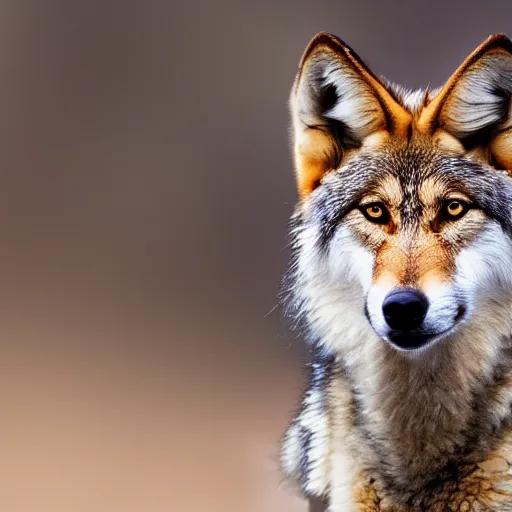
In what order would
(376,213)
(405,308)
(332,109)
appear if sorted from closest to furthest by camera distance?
(405,308) → (376,213) → (332,109)

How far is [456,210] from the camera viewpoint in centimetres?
110

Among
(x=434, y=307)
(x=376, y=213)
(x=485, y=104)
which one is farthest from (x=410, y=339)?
(x=485, y=104)

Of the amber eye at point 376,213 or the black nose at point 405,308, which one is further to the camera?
the amber eye at point 376,213

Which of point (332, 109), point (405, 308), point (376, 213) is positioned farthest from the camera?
point (332, 109)

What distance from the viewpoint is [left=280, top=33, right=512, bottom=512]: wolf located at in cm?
108

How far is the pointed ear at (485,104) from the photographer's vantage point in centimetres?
114

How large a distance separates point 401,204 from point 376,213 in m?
0.04

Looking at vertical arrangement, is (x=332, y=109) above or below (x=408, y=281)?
above

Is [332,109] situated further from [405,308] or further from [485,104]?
[405,308]

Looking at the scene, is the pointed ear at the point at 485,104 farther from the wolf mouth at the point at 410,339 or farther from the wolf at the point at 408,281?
the wolf mouth at the point at 410,339

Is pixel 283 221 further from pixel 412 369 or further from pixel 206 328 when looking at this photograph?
pixel 412 369

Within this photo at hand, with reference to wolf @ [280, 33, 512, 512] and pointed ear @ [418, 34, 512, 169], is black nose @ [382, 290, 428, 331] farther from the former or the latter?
pointed ear @ [418, 34, 512, 169]

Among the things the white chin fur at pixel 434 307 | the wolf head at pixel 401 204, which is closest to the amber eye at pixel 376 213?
the wolf head at pixel 401 204

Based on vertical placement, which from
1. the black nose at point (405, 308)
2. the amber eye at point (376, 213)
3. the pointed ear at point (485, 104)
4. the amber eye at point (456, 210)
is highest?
the pointed ear at point (485, 104)
